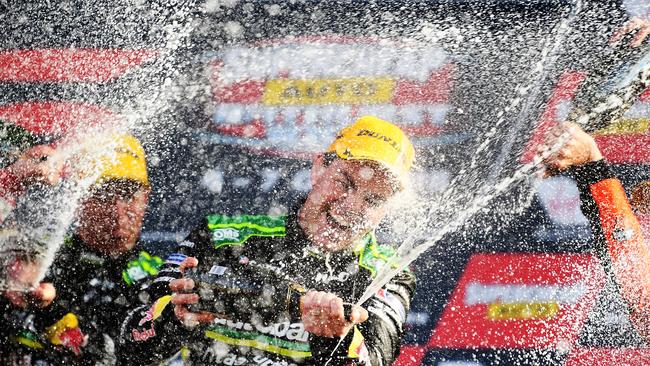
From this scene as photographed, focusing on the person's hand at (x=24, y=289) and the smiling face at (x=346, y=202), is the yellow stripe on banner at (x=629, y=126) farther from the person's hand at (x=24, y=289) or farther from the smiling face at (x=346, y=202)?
the person's hand at (x=24, y=289)

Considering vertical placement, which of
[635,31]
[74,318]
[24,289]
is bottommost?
[74,318]

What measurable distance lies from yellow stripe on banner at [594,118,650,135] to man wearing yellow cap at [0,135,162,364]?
2.73 meters

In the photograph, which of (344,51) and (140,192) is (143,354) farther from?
(344,51)

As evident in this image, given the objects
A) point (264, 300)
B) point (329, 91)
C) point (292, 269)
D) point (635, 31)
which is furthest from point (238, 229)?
point (635, 31)

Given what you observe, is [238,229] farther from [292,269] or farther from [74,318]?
[74,318]

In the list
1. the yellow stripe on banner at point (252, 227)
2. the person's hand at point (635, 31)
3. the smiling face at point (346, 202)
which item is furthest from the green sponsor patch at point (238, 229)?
the person's hand at point (635, 31)

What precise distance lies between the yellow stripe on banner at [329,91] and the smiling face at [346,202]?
810 mm

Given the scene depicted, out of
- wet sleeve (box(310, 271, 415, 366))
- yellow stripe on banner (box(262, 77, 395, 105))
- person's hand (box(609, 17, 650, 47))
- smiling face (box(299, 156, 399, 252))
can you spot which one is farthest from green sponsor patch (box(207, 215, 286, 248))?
person's hand (box(609, 17, 650, 47))

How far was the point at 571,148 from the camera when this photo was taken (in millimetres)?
2508

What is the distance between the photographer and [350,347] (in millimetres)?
1789

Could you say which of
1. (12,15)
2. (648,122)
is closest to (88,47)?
(12,15)

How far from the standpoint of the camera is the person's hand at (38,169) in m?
3.14

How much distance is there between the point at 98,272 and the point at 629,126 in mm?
3057

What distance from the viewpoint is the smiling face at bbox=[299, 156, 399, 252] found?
2301 mm
